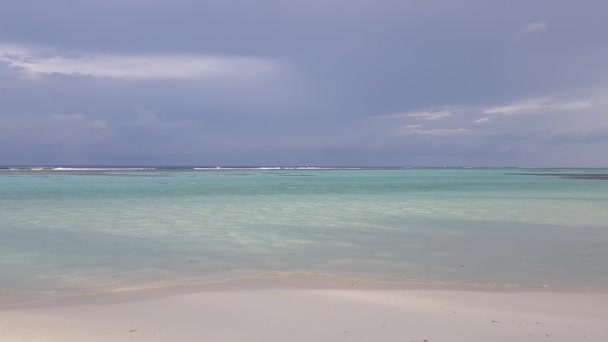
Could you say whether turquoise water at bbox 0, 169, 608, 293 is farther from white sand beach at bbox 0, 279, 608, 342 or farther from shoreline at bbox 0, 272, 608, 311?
white sand beach at bbox 0, 279, 608, 342

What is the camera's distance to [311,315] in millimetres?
5246

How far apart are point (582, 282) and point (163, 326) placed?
5889 millimetres

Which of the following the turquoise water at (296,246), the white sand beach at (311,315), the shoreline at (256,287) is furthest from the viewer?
the turquoise water at (296,246)

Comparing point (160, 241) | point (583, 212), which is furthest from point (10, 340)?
point (583, 212)

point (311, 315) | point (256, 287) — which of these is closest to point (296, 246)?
point (256, 287)

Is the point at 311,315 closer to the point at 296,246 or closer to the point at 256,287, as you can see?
the point at 256,287

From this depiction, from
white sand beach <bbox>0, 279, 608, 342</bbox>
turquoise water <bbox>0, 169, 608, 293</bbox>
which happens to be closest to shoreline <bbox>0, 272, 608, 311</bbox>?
white sand beach <bbox>0, 279, 608, 342</bbox>

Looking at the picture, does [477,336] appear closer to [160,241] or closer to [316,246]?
[316,246]

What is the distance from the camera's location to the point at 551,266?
8.12 m

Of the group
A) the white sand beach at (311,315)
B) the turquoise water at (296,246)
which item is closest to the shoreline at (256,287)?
the white sand beach at (311,315)

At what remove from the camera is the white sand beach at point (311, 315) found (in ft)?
15.0

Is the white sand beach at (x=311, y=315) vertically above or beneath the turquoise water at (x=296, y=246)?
above

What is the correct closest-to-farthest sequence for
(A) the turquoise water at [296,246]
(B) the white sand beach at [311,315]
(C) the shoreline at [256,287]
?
(B) the white sand beach at [311,315]
(C) the shoreline at [256,287]
(A) the turquoise water at [296,246]

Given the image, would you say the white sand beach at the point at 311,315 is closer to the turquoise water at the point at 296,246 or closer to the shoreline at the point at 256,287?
the shoreline at the point at 256,287
